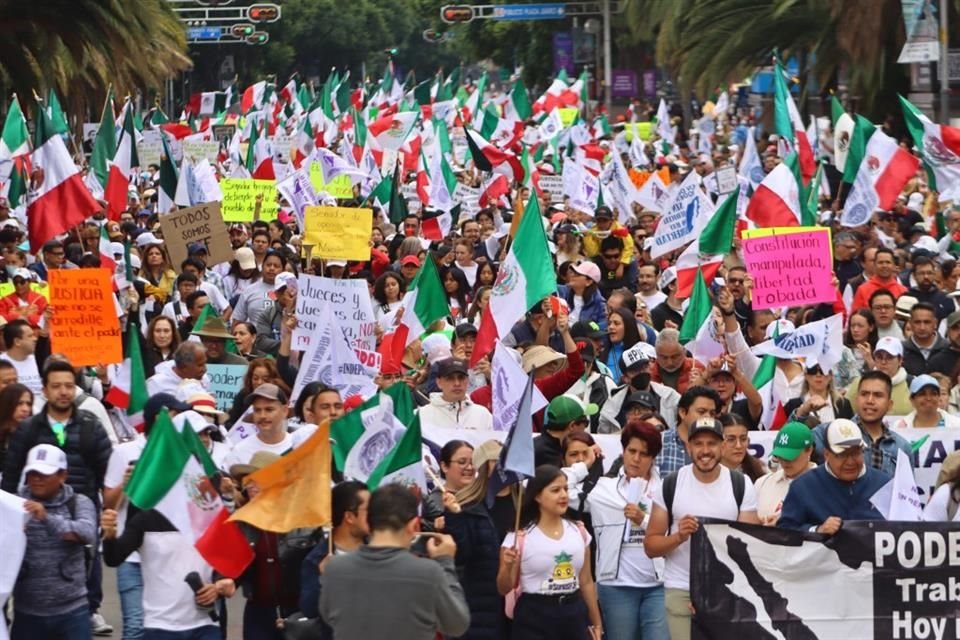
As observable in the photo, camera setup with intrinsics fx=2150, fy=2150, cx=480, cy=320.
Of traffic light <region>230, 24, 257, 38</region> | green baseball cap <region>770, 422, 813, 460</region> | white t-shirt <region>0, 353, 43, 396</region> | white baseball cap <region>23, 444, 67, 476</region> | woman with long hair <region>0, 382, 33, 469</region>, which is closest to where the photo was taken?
white baseball cap <region>23, 444, 67, 476</region>

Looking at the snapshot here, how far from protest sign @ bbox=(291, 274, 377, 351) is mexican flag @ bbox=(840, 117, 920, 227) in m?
7.10

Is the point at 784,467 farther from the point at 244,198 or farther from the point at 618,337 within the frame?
the point at 244,198

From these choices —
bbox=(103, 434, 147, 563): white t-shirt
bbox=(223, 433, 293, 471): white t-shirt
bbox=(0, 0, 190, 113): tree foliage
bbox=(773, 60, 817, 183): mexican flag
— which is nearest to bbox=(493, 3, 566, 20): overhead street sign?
bbox=(0, 0, 190, 113): tree foliage

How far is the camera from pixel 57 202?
16.8 meters

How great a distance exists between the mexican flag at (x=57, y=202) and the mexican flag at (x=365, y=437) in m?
8.43

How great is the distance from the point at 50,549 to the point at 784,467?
9.69 feet

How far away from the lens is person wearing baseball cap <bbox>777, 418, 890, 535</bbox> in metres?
8.39

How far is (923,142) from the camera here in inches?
739

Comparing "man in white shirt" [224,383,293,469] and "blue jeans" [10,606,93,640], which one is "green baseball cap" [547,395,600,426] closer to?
"man in white shirt" [224,383,293,469]

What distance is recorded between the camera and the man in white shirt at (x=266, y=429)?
29.4 ft

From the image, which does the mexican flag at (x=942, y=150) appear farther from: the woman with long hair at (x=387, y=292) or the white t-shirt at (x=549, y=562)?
the white t-shirt at (x=549, y=562)

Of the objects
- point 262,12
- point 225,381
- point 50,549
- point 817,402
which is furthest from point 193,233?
point 262,12

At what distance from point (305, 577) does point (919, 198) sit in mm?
16050

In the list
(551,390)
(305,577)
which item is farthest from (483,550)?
(551,390)
